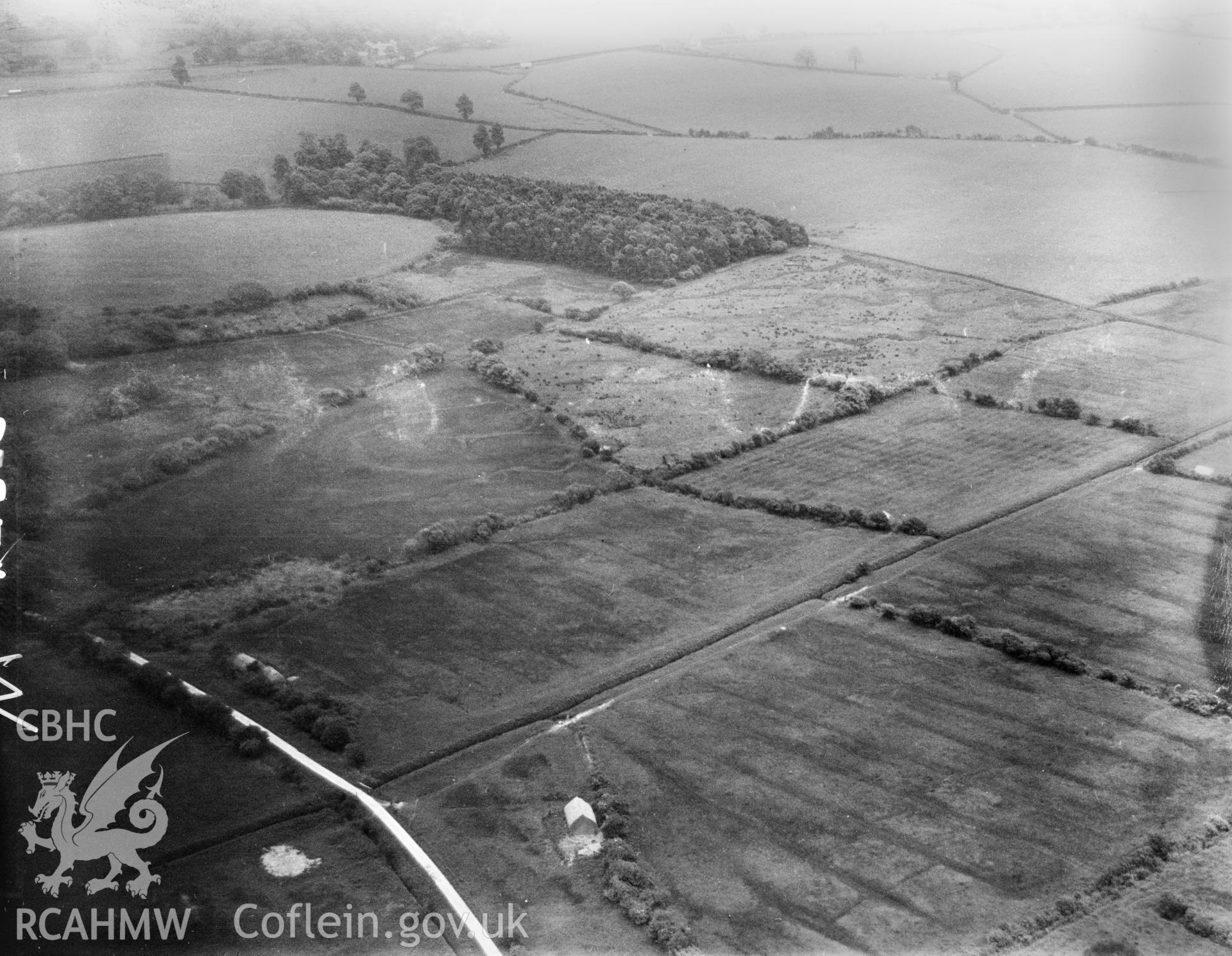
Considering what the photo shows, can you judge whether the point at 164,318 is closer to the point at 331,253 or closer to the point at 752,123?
the point at 331,253

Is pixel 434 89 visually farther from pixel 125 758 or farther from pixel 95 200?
pixel 125 758

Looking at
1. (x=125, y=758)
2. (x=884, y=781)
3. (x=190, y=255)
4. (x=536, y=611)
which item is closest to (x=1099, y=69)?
(x=190, y=255)

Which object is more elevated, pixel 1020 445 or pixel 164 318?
pixel 164 318

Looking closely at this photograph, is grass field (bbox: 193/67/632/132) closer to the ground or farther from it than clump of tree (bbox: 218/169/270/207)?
farther from it

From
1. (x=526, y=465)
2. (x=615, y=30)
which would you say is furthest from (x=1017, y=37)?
(x=526, y=465)

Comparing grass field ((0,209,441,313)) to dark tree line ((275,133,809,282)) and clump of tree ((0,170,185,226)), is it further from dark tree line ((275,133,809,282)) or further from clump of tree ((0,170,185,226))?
dark tree line ((275,133,809,282))

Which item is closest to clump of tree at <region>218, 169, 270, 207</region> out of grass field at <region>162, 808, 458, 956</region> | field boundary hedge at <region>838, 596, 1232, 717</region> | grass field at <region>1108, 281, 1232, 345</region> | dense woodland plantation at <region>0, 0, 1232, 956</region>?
dense woodland plantation at <region>0, 0, 1232, 956</region>

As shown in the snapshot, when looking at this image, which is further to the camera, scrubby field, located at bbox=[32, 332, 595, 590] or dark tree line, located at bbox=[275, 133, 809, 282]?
dark tree line, located at bbox=[275, 133, 809, 282]
